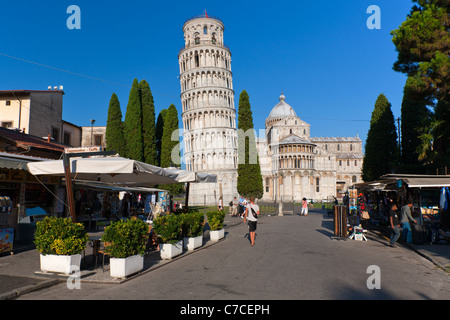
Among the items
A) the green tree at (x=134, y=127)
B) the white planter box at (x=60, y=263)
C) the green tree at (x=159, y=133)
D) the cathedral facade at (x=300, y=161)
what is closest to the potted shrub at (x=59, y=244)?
the white planter box at (x=60, y=263)

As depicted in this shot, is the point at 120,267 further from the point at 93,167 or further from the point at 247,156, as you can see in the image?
the point at 247,156

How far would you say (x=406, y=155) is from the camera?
38656 millimetres

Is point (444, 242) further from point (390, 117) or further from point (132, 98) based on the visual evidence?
point (132, 98)

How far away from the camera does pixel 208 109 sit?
68312 mm

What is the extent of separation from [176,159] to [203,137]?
1718cm

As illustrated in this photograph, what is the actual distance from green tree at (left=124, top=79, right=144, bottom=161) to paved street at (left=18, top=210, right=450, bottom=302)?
3266 centimetres

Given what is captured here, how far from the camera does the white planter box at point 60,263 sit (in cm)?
848

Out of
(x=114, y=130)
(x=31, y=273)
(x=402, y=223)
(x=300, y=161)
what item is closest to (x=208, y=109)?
(x=300, y=161)

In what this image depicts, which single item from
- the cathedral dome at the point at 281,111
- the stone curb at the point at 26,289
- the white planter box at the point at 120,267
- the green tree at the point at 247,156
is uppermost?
the cathedral dome at the point at 281,111

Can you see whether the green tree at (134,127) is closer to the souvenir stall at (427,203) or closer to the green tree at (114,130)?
the green tree at (114,130)

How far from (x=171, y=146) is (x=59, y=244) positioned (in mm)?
43603

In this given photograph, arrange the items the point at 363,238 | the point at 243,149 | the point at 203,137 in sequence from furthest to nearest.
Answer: the point at 203,137 → the point at 243,149 → the point at 363,238

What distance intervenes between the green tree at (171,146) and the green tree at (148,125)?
4212 millimetres
